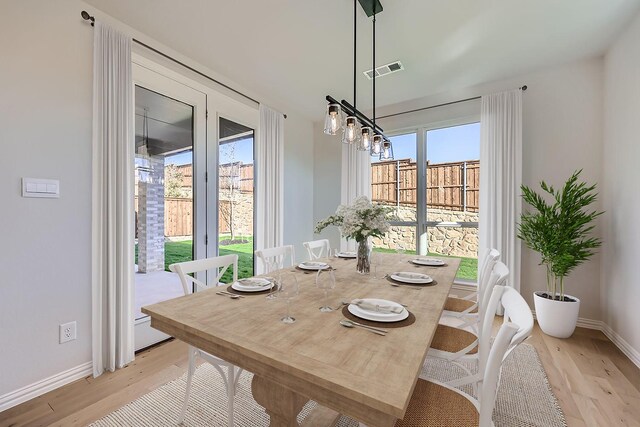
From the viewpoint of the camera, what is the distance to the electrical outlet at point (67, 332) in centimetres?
183

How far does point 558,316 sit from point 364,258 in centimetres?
207

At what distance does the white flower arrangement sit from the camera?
177 cm

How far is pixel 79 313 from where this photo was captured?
1.92 meters

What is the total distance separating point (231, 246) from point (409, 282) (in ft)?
7.34

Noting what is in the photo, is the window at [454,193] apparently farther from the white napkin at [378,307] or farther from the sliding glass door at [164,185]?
the sliding glass door at [164,185]

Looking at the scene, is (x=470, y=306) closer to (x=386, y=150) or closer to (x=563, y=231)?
(x=563, y=231)

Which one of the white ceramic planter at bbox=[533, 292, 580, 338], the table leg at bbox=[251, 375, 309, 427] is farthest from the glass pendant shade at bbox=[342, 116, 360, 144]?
the white ceramic planter at bbox=[533, 292, 580, 338]

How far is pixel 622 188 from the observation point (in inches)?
92.2

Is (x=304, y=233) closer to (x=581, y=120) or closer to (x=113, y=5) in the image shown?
(x=113, y=5)

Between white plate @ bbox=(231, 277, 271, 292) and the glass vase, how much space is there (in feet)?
2.29

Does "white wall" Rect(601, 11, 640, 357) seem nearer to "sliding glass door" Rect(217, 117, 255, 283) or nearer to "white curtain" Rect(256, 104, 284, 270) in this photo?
"white curtain" Rect(256, 104, 284, 270)

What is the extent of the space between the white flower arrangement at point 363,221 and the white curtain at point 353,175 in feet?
6.59

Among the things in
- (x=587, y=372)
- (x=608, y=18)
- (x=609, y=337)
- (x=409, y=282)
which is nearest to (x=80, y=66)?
(x=409, y=282)

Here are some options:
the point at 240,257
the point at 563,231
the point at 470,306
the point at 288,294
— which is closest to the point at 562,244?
the point at 563,231
